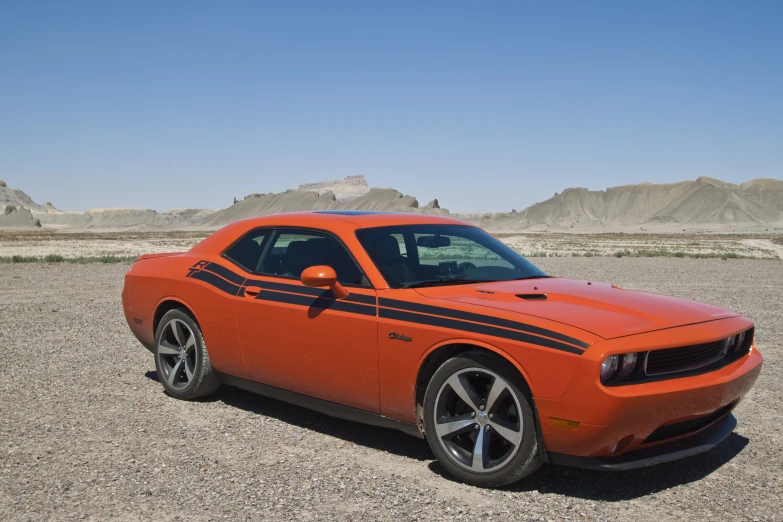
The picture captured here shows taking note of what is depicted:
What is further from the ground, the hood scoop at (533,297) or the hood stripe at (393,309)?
the hood scoop at (533,297)

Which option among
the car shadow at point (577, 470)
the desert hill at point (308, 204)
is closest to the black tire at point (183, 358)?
the car shadow at point (577, 470)

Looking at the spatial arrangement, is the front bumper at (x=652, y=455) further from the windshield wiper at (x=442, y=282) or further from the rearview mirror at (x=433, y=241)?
the rearview mirror at (x=433, y=241)

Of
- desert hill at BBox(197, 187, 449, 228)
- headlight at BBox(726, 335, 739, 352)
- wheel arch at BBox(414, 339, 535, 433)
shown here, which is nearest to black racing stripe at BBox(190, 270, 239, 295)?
wheel arch at BBox(414, 339, 535, 433)

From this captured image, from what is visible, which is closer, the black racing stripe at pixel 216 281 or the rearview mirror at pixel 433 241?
the rearview mirror at pixel 433 241

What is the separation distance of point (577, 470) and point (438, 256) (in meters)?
1.66

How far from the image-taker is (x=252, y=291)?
17.4 feet

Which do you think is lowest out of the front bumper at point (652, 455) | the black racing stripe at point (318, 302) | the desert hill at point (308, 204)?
the front bumper at point (652, 455)

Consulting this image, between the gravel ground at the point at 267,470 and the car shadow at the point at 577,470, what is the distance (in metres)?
0.01

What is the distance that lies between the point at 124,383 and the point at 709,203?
167395mm

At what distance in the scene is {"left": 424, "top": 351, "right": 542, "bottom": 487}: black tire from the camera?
387 cm

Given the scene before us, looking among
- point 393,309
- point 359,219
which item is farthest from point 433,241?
point 393,309

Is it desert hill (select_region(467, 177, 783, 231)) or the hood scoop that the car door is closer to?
the hood scoop

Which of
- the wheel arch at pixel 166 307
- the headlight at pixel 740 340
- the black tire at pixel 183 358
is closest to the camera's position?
the headlight at pixel 740 340

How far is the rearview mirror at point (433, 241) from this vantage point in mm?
5254
